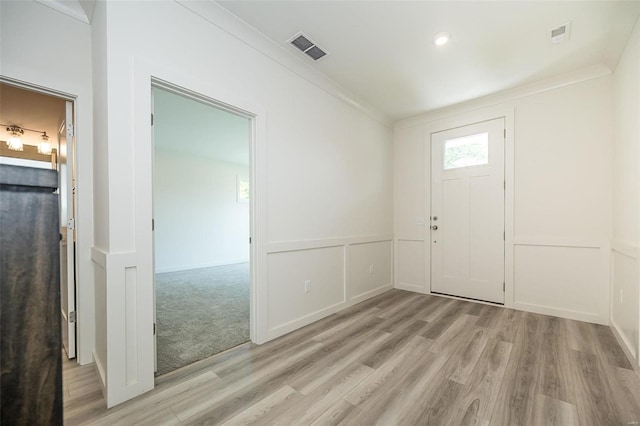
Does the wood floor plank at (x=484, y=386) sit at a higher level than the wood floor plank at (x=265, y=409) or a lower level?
lower

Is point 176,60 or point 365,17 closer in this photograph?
point 176,60

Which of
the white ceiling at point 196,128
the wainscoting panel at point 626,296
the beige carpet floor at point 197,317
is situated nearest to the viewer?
the wainscoting panel at point 626,296

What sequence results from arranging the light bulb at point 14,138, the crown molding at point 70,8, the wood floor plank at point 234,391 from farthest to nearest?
the light bulb at point 14,138 → the crown molding at point 70,8 → the wood floor plank at point 234,391

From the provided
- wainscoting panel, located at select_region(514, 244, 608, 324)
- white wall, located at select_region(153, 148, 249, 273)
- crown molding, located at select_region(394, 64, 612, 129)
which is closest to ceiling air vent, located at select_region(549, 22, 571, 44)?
crown molding, located at select_region(394, 64, 612, 129)

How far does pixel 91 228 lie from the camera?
2109 millimetres

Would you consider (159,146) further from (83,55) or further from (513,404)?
(513,404)

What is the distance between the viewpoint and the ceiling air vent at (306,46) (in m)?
2.37

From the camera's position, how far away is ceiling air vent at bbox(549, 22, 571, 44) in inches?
86.8

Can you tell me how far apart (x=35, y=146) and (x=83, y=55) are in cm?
343

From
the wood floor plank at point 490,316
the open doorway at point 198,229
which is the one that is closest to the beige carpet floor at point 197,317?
the open doorway at point 198,229

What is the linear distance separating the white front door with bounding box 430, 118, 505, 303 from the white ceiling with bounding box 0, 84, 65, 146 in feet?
14.6

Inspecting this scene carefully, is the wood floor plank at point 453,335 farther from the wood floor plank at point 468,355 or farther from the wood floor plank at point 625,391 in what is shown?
the wood floor plank at point 625,391

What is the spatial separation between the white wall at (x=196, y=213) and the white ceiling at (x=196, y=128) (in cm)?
40

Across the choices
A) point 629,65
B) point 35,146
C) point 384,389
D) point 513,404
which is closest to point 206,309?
point 384,389
